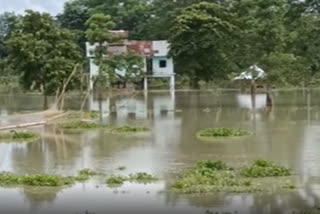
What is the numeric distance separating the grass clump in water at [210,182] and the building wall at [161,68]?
45.7 metres

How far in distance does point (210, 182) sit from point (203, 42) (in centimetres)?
4109

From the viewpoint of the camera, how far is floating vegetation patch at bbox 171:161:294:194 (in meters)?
12.1

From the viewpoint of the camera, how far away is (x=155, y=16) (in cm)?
6875

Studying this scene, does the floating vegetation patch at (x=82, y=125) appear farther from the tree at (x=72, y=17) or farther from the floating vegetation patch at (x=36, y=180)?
the tree at (x=72, y=17)

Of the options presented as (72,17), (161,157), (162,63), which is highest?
(72,17)

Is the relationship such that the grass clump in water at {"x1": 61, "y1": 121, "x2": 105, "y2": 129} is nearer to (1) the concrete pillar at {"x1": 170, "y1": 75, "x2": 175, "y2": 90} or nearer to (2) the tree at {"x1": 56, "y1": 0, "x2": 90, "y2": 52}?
(1) the concrete pillar at {"x1": 170, "y1": 75, "x2": 175, "y2": 90}

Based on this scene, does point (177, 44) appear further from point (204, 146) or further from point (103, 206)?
point (103, 206)

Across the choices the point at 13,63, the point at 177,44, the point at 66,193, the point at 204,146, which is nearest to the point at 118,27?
the point at 177,44

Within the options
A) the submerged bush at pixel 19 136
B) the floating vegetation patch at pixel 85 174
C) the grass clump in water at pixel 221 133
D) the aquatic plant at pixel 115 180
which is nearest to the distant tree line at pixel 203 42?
the grass clump in water at pixel 221 133

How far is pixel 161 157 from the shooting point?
663 inches

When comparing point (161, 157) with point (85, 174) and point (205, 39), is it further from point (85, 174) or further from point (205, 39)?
point (205, 39)

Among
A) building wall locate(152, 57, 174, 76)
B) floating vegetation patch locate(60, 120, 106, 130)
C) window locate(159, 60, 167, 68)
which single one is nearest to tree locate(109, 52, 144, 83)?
building wall locate(152, 57, 174, 76)

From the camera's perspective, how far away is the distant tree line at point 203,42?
35.5 meters

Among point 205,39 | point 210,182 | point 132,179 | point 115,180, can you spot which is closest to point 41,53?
point 205,39
